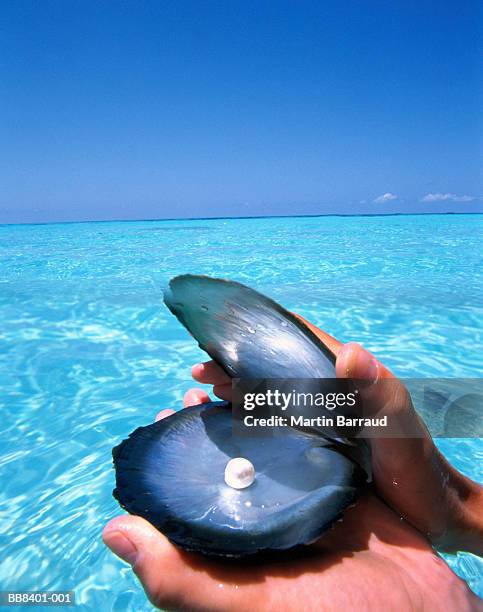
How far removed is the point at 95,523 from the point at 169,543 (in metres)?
1.90

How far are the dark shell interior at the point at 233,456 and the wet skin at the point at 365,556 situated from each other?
0.06 metres

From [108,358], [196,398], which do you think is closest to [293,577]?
[196,398]

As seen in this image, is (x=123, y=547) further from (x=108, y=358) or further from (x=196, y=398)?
(x=108, y=358)

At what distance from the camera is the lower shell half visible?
3.92 feet

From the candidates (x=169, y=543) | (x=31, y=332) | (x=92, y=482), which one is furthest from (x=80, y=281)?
(x=169, y=543)

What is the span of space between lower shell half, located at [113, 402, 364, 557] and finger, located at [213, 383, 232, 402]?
5 cm

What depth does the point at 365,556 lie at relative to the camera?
1253mm

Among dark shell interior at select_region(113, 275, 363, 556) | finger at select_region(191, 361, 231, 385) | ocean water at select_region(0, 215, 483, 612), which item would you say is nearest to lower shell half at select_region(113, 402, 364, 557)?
dark shell interior at select_region(113, 275, 363, 556)

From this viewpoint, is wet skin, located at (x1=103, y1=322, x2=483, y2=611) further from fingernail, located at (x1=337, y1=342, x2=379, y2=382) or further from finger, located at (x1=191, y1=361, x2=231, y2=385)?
finger, located at (x1=191, y1=361, x2=231, y2=385)

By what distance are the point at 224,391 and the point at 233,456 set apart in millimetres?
358

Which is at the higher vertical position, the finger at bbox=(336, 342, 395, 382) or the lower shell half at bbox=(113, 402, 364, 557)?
the finger at bbox=(336, 342, 395, 382)

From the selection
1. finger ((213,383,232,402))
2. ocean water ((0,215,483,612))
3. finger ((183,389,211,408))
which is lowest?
ocean water ((0,215,483,612))

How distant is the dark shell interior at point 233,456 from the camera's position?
1.23m

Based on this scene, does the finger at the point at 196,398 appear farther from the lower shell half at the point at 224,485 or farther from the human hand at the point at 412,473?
the human hand at the point at 412,473
